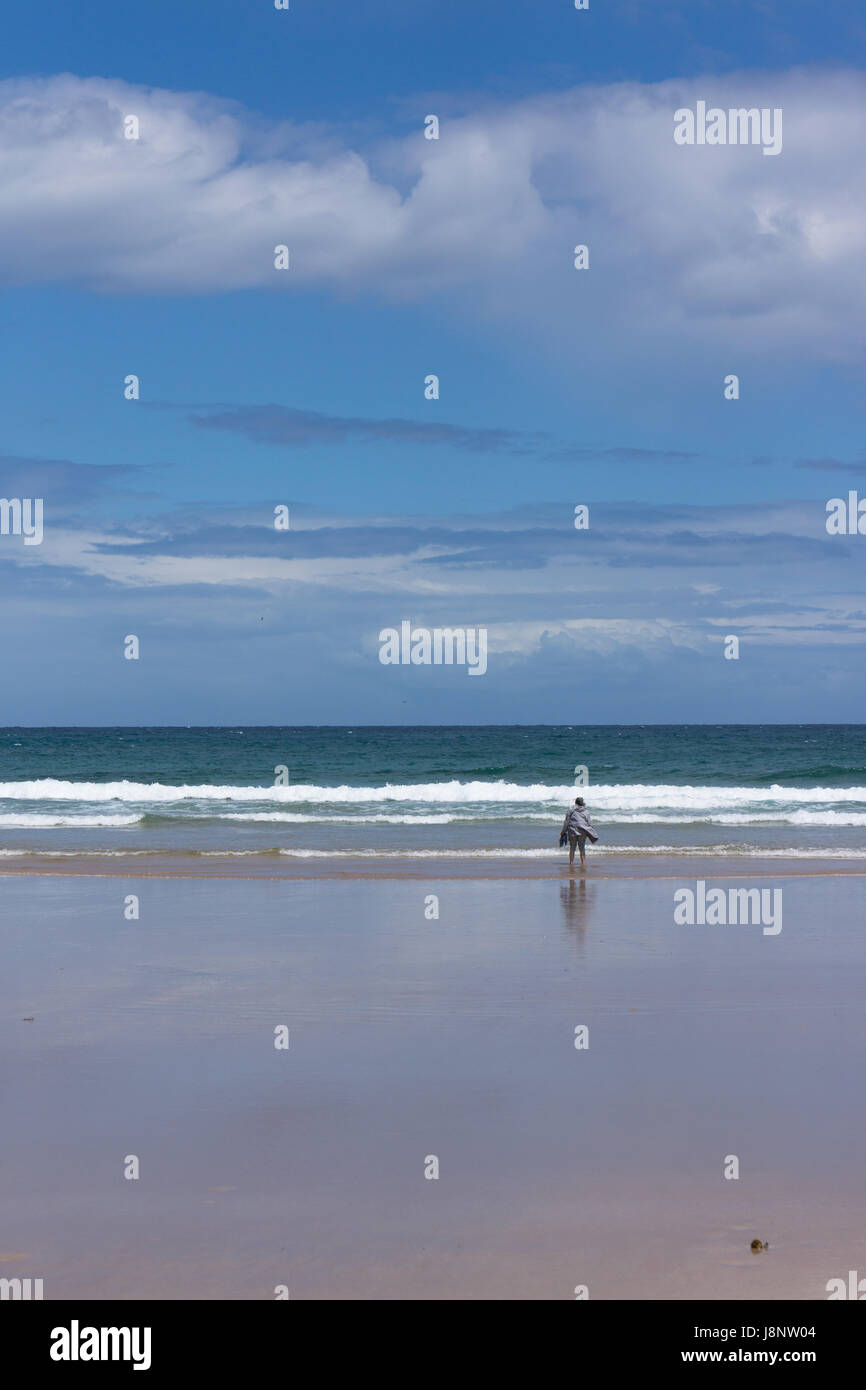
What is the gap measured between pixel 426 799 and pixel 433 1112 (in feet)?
117

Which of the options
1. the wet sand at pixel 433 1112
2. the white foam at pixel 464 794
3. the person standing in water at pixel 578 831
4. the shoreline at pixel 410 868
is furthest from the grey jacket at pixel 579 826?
the white foam at pixel 464 794

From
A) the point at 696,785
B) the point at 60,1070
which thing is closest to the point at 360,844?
the point at 60,1070

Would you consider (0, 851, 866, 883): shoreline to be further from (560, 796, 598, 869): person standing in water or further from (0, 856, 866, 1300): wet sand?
(0, 856, 866, 1300): wet sand

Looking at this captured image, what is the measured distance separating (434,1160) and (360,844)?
20.2 metres

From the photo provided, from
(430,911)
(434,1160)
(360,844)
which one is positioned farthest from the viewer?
(360,844)

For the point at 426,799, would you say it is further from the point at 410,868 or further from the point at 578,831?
the point at 578,831

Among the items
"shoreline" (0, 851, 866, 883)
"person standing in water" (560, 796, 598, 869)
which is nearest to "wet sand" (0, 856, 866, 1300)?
"shoreline" (0, 851, 866, 883)

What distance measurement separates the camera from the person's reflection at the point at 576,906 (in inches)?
588

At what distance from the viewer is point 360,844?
88.4ft

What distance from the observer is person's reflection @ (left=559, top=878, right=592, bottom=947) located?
14.9 m

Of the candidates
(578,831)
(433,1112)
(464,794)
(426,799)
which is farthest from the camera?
(464,794)

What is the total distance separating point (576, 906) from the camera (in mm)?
17078

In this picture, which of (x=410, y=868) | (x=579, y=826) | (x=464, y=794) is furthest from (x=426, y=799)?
(x=579, y=826)
